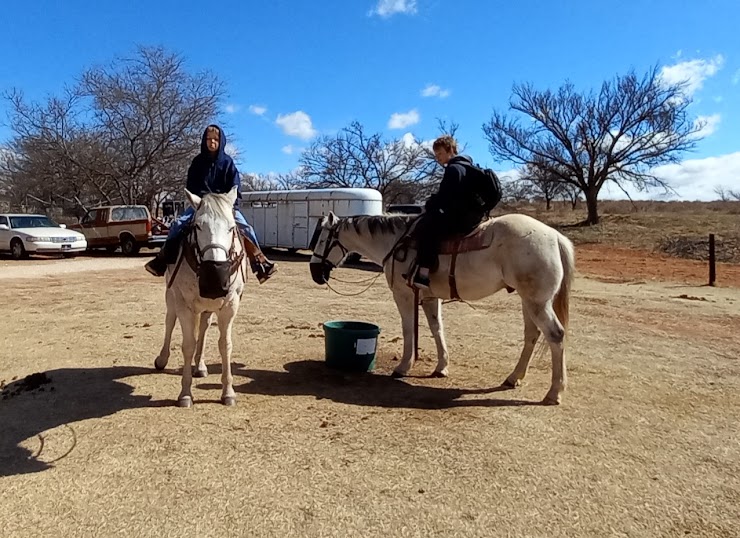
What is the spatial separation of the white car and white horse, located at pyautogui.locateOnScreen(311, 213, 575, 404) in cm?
1722

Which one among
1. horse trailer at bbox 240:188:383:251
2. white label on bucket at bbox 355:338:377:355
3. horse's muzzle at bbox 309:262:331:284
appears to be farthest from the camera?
horse trailer at bbox 240:188:383:251

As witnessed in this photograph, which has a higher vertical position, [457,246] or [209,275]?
[457,246]

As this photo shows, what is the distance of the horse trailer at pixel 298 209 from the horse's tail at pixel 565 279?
12.9 metres

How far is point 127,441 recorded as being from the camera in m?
3.95

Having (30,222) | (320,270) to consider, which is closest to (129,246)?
(30,222)

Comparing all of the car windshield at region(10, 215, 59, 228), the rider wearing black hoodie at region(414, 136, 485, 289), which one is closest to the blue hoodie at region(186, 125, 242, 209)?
the rider wearing black hoodie at region(414, 136, 485, 289)

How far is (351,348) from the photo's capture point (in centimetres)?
582

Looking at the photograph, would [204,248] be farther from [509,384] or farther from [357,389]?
[509,384]

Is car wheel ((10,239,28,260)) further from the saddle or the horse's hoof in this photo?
the horse's hoof

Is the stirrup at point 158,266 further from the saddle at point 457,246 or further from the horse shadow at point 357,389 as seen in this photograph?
the saddle at point 457,246

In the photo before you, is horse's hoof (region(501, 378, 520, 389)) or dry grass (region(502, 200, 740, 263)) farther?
dry grass (region(502, 200, 740, 263))

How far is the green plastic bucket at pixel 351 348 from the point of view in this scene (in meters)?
5.79

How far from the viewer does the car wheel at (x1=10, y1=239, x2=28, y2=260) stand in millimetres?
19766

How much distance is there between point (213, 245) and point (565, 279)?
330cm
